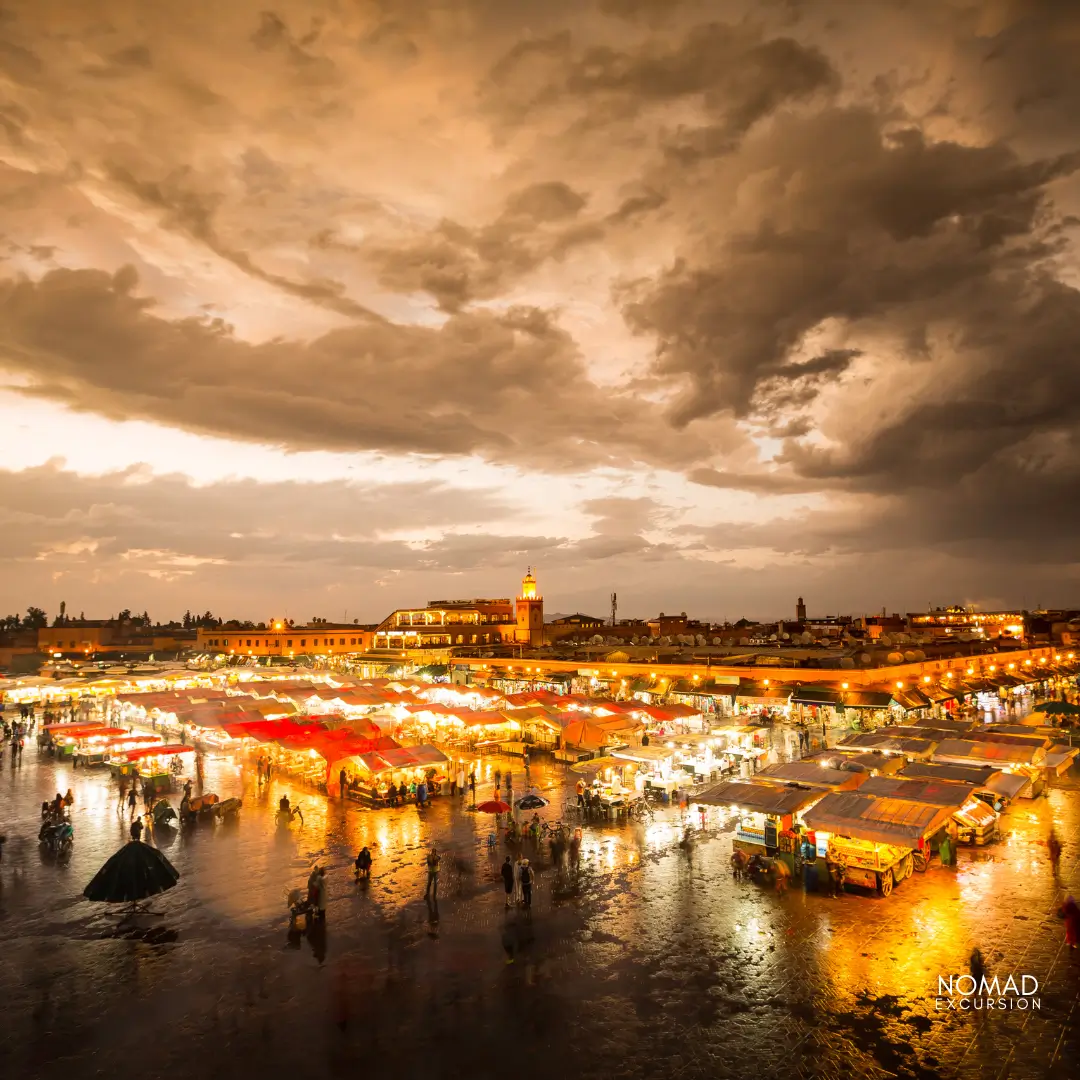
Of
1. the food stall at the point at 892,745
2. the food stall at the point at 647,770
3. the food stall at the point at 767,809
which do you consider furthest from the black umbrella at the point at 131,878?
the food stall at the point at 892,745

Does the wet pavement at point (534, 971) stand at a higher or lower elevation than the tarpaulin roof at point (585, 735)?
lower

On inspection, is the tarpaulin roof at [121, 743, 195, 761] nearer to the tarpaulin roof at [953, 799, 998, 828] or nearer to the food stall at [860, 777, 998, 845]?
the food stall at [860, 777, 998, 845]

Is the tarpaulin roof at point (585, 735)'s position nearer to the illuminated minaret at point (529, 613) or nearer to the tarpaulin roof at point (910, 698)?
the tarpaulin roof at point (910, 698)

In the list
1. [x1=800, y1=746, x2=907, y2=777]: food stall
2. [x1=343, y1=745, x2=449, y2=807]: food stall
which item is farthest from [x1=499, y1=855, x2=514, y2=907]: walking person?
[x1=800, y1=746, x2=907, y2=777]: food stall

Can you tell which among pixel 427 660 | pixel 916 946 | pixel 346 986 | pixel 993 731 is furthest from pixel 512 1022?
pixel 427 660

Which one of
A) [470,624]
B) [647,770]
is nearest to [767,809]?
[647,770]

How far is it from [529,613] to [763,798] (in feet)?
311

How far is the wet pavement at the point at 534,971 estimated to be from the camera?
9.94m

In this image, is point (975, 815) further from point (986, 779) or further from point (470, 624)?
point (470, 624)

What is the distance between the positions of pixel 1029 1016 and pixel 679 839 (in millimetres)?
10343

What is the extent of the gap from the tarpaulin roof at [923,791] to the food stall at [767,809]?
1.59m

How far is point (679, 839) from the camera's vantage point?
2044 cm

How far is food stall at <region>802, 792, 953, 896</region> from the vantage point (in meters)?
15.9

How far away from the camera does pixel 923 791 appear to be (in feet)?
60.4
